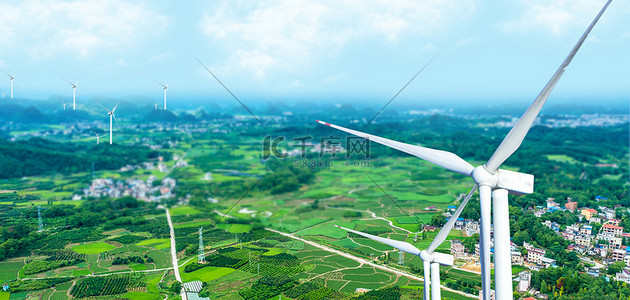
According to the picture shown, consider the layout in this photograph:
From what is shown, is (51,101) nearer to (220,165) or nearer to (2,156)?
(2,156)

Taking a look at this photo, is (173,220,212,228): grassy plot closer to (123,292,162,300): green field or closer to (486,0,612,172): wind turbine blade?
(123,292,162,300): green field

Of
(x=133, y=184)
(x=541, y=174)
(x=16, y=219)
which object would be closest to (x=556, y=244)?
(x=541, y=174)

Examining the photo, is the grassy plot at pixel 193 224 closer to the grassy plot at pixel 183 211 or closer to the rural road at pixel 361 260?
the grassy plot at pixel 183 211

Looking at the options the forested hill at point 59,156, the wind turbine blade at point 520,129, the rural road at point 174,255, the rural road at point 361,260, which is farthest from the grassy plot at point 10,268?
the wind turbine blade at point 520,129

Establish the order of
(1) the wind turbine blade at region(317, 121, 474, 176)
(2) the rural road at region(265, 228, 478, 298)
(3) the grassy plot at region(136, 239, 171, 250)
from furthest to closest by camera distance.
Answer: (3) the grassy plot at region(136, 239, 171, 250) < (2) the rural road at region(265, 228, 478, 298) < (1) the wind turbine blade at region(317, 121, 474, 176)

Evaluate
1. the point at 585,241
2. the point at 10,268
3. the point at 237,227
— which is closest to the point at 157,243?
the point at 237,227

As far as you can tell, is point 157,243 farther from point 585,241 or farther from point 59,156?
point 59,156

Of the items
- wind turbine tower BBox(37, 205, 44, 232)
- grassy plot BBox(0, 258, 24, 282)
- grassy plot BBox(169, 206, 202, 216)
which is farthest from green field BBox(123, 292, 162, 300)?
grassy plot BBox(169, 206, 202, 216)
